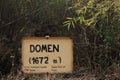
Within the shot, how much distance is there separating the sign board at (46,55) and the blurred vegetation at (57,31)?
2513 mm

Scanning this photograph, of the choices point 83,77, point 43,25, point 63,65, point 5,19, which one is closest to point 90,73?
point 83,77

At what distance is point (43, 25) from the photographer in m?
7.92

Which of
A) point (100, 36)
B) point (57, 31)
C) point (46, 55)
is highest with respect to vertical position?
point (57, 31)

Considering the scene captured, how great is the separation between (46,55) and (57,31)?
3068 mm

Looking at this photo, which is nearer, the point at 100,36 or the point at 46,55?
the point at 46,55

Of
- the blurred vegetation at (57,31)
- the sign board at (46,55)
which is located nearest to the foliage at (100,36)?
the blurred vegetation at (57,31)

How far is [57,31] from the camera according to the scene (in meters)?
7.81

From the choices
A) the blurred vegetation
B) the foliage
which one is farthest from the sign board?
the blurred vegetation

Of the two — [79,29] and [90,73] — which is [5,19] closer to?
[79,29]

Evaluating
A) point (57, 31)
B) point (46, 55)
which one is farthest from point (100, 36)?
point (46, 55)

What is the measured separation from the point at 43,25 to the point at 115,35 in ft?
4.78

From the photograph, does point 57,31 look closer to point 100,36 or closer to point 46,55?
point 100,36

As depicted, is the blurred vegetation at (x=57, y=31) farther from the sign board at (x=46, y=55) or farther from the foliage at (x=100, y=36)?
the sign board at (x=46, y=55)

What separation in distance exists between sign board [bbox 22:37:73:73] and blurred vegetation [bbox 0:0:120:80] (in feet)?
8.24
